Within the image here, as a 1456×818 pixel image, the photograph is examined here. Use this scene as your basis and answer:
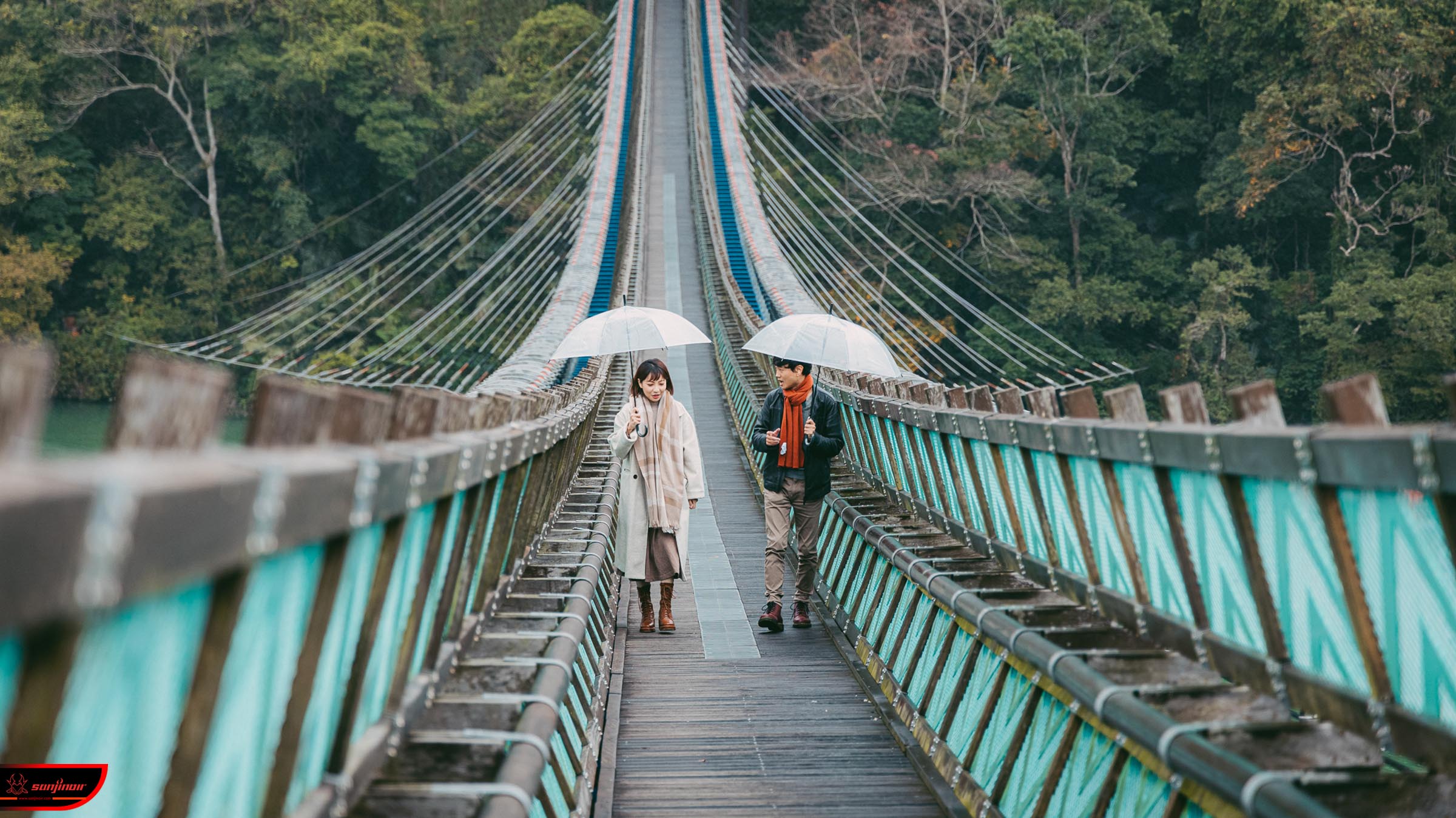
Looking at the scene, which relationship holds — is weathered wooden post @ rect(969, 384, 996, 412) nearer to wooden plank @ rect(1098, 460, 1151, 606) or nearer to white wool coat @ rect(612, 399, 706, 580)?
wooden plank @ rect(1098, 460, 1151, 606)

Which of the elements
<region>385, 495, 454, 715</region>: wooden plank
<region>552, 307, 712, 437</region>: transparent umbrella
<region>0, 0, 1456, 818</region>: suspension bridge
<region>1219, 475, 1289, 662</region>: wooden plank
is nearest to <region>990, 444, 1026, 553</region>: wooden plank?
<region>0, 0, 1456, 818</region>: suspension bridge

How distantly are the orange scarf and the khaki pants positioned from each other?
0.44ft

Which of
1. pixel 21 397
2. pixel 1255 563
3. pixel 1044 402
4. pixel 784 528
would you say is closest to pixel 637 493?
pixel 784 528

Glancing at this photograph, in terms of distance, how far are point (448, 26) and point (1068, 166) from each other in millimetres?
18834

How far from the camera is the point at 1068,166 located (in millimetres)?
28234

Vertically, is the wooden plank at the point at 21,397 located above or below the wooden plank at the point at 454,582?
above

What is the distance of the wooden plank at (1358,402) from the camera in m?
1.78

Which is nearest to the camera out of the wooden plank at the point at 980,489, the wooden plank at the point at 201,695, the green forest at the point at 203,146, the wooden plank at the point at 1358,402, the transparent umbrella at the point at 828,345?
the wooden plank at the point at 201,695

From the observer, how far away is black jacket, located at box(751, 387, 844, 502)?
5633 millimetres

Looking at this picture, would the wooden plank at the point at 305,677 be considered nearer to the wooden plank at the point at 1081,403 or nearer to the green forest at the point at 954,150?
the wooden plank at the point at 1081,403

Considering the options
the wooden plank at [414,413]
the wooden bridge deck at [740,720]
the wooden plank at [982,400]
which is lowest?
the wooden bridge deck at [740,720]

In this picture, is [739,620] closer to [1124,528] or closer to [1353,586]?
[1124,528]

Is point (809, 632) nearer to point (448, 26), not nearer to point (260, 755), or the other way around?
point (260, 755)

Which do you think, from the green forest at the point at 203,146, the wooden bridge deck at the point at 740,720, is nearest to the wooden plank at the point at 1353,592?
the wooden bridge deck at the point at 740,720
